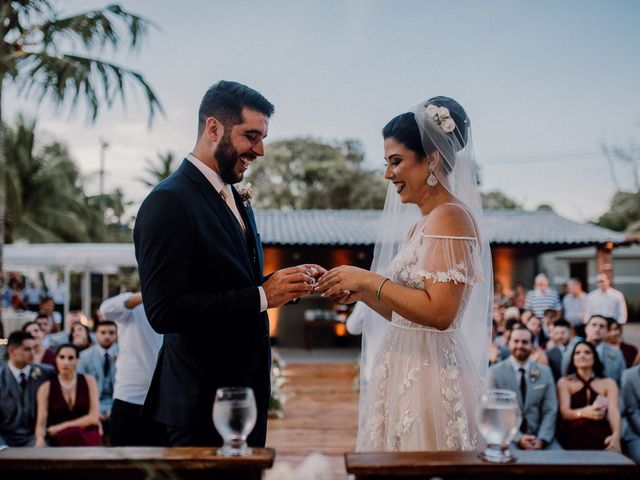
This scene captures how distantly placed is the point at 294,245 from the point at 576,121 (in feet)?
31.1

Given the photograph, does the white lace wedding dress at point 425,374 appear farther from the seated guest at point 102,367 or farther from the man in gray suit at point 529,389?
the seated guest at point 102,367

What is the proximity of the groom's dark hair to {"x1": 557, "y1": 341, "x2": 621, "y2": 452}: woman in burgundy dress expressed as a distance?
3628 millimetres

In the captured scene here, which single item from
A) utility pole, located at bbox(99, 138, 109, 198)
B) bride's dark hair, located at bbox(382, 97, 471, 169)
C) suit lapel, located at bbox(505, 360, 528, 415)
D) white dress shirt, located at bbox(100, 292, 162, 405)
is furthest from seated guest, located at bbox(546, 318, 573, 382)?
utility pole, located at bbox(99, 138, 109, 198)

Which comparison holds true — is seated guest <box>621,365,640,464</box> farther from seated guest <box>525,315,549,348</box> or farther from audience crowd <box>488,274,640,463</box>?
seated guest <box>525,315,549,348</box>

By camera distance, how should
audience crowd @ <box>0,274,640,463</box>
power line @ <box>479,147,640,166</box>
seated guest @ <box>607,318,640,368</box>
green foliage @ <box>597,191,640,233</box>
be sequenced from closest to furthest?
1. audience crowd @ <box>0,274,640,463</box>
2. seated guest @ <box>607,318,640,368</box>
3. power line @ <box>479,147,640,166</box>
4. green foliage @ <box>597,191,640,233</box>

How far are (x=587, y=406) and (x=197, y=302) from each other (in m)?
3.88

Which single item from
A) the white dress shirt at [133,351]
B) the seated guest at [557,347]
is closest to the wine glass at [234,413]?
the white dress shirt at [133,351]

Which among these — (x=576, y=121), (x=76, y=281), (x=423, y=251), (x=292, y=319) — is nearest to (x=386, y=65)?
(x=292, y=319)

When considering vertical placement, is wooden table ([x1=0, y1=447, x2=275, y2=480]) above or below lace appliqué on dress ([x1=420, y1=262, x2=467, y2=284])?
below

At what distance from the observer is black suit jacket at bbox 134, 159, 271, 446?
1.61 m

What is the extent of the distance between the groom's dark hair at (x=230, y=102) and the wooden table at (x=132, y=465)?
3.11 feet

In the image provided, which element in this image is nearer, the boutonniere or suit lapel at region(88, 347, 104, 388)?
the boutonniere

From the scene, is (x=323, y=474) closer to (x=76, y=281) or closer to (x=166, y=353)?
(x=166, y=353)

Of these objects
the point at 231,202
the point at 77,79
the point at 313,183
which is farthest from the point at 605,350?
the point at 313,183
